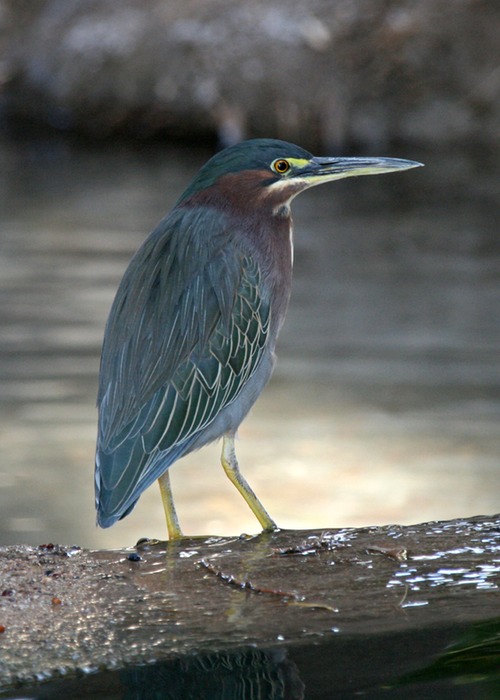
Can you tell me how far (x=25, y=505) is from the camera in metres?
4.95

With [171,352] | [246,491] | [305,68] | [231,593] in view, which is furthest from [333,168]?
[305,68]

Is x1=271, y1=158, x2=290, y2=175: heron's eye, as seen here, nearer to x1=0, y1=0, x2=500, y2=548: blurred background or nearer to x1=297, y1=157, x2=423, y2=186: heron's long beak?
x1=297, y1=157, x2=423, y2=186: heron's long beak

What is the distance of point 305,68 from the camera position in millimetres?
13359

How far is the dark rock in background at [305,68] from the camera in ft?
43.9

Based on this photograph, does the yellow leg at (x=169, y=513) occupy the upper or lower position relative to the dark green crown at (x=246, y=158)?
lower

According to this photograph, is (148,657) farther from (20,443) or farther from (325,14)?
(325,14)

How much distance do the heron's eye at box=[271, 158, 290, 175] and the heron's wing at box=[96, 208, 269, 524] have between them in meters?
0.24

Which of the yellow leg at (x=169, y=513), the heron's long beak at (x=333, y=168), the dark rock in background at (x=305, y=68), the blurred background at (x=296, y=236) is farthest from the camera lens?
the dark rock in background at (x=305, y=68)

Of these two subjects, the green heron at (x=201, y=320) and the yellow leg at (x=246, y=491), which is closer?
the green heron at (x=201, y=320)

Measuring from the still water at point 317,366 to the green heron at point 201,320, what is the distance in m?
1.46

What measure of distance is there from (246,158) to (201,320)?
0.45 m

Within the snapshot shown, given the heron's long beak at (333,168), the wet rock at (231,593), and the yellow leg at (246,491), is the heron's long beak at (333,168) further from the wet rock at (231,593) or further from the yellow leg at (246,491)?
the wet rock at (231,593)

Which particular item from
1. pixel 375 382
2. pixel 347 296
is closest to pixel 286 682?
pixel 375 382

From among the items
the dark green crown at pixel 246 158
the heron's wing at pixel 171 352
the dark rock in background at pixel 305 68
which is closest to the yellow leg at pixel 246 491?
the heron's wing at pixel 171 352
